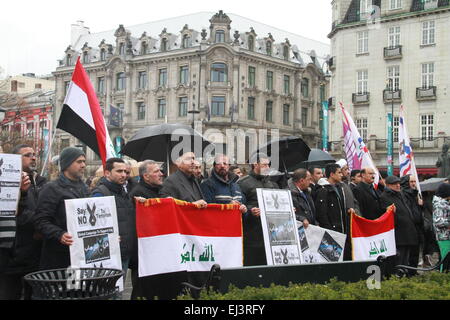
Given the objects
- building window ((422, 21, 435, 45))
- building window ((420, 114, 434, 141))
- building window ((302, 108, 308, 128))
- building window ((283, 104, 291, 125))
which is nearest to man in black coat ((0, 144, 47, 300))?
building window ((420, 114, 434, 141))

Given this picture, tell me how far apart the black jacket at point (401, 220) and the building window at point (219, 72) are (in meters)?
50.0

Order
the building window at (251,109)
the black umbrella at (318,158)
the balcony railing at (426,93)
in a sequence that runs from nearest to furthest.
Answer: the black umbrella at (318,158) < the balcony railing at (426,93) < the building window at (251,109)

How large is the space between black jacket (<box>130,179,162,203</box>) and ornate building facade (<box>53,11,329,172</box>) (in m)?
48.4

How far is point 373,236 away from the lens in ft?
30.3

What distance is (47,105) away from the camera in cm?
7406

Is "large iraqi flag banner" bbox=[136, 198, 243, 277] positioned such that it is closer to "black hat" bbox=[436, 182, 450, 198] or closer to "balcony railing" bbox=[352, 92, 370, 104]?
"black hat" bbox=[436, 182, 450, 198]

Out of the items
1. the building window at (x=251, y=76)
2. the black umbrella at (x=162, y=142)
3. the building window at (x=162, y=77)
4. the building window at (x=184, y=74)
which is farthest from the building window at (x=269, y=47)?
the black umbrella at (x=162, y=142)

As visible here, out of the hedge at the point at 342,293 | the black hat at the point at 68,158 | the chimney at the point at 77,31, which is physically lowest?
the hedge at the point at 342,293

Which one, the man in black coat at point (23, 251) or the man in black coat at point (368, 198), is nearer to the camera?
the man in black coat at point (23, 251)

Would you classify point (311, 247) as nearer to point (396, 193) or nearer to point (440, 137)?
point (396, 193)

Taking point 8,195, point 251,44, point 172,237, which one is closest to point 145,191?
point 172,237

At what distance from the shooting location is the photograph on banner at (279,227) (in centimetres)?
759

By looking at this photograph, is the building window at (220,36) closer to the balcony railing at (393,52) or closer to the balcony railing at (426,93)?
the balcony railing at (393,52)

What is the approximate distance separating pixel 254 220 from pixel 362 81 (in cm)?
4080
